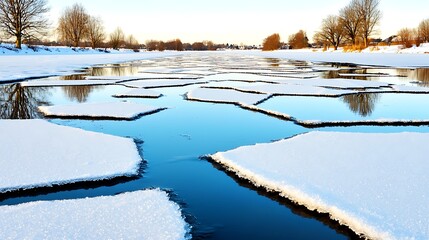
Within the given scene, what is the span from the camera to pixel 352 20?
50688 mm

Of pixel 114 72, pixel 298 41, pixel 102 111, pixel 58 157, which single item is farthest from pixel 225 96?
pixel 298 41

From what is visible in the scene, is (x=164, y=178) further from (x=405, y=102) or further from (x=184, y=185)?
(x=405, y=102)

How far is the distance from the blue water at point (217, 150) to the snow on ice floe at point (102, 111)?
274 millimetres

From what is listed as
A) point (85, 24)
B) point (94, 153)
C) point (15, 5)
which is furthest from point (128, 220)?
→ point (85, 24)

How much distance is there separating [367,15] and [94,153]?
5099 cm

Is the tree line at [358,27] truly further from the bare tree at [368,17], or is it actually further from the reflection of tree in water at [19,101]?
Result: the reflection of tree in water at [19,101]

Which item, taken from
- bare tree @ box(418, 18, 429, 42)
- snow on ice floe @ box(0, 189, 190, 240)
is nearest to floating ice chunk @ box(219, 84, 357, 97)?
snow on ice floe @ box(0, 189, 190, 240)

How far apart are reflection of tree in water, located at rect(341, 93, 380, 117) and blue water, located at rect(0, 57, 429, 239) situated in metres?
0.09

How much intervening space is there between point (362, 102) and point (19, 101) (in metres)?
7.94

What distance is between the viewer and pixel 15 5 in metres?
37.3

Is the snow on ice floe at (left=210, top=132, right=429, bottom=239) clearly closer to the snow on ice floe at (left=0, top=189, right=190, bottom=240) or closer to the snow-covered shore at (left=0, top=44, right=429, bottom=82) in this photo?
the snow on ice floe at (left=0, top=189, right=190, bottom=240)

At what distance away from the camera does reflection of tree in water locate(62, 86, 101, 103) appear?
910 cm

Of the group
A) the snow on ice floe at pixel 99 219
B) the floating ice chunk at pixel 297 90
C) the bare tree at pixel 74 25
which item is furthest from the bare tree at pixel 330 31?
the snow on ice floe at pixel 99 219

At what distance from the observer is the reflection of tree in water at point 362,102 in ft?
23.6
